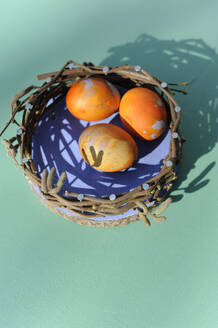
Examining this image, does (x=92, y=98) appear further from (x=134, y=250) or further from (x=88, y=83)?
(x=134, y=250)

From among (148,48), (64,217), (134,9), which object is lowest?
(64,217)

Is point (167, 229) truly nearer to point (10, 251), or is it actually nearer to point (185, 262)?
point (185, 262)

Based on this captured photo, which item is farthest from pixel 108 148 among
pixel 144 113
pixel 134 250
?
pixel 134 250

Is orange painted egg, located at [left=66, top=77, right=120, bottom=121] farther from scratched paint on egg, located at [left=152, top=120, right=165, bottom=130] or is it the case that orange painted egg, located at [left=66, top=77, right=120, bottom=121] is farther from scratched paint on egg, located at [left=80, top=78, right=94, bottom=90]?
scratched paint on egg, located at [left=152, top=120, right=165, bottom=130]

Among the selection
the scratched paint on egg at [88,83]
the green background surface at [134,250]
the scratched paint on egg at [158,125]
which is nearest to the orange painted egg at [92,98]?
the scratched paint on egg at [88,83]

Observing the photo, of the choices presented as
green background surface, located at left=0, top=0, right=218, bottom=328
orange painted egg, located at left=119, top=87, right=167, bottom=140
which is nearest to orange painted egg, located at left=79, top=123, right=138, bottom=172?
→ orange painted egg, located at left=119, top=87, right=167, bottom=140

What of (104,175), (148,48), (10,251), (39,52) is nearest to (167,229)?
(104,175)

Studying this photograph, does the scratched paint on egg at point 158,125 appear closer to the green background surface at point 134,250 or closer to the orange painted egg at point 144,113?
the orange painted egg at point 144,113
